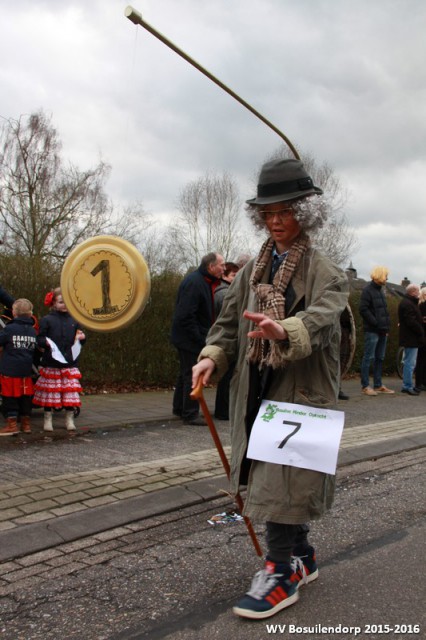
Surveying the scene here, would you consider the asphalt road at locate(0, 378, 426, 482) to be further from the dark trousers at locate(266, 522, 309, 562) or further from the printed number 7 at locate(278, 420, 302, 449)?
the printed number 7 at locate(278, 420, 302, 449)

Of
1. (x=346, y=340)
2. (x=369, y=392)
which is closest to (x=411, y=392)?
(x=369, y=392)

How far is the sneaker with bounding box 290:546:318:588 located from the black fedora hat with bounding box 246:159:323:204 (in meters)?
1.72

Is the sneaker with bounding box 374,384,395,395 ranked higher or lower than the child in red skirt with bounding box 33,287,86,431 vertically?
lower

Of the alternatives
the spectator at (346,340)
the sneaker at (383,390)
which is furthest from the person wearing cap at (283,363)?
the sneaker at (383,390)

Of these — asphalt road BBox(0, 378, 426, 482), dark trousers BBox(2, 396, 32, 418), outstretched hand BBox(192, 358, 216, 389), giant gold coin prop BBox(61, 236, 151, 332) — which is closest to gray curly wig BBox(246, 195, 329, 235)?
outstretched hand BBox(192, 358, 216, 389)

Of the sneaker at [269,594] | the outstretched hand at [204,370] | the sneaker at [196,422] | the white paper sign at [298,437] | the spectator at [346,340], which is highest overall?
the spectator at [346,340]

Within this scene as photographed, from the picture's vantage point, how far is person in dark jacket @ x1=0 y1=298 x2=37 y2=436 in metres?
6.56

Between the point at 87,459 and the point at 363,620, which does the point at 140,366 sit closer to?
the point at 87,459

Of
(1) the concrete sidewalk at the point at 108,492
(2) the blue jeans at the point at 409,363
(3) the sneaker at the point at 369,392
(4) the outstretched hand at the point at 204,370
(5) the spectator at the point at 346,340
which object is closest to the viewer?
(4) the outstretched hand at the point at 204,370

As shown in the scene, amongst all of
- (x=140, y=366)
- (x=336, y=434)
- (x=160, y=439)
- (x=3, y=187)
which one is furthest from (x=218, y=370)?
(x=3, y=187)

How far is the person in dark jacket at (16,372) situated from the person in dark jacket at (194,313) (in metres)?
1.74

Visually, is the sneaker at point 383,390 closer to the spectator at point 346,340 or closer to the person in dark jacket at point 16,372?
the person in dark jacket at point 16,372

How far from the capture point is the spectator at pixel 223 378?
780 centimetres

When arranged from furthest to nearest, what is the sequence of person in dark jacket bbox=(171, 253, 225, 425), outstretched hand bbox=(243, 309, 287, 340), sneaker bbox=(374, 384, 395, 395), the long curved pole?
sneaker bbox=(374, 384, 395, 395) < person in dark jacket bbox=(171, 253, 225, 425) < the long curved pole < outstretched hand bbox=(243, 309, 287, 340)
